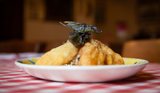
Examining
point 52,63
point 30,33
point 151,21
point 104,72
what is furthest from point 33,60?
point 151,21

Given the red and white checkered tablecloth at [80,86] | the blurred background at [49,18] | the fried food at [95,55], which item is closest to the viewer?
the red and white checkered tablecloth at [80,86]

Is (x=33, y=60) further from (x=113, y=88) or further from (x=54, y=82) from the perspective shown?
(x=113, y=88)

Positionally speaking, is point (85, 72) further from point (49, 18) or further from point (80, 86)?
point (49, 18)

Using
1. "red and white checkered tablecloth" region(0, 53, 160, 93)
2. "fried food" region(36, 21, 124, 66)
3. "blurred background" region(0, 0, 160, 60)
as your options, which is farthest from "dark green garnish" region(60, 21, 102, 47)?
"blurred background" region(0, 0, 160, 60)

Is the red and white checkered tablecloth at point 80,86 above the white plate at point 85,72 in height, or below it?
below

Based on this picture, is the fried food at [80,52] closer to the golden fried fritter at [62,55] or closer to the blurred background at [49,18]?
the golden fried fritter at [62,55]

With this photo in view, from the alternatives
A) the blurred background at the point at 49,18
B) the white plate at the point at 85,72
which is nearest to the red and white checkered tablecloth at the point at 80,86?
the white plate at the point at 85,72
